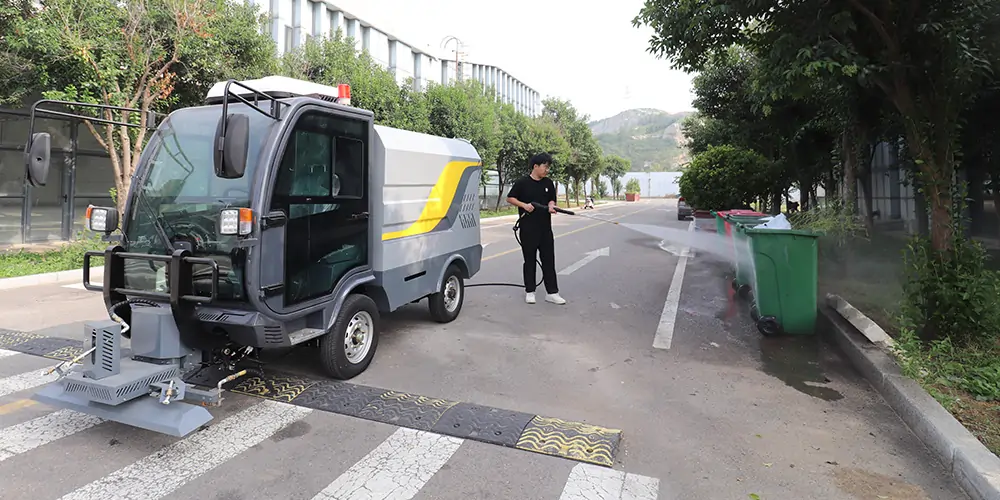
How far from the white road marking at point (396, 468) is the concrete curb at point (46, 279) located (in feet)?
25.3

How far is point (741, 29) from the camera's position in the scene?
6430mm

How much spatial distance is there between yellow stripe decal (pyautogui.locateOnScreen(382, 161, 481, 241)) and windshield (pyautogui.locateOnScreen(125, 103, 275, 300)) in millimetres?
1708

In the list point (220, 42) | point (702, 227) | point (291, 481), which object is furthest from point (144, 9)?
point (702, 227)

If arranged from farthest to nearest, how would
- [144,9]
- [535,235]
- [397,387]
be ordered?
[144,9] < [535,235] < [397,387]

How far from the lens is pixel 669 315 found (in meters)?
7.28

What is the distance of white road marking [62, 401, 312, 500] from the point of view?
2.96m

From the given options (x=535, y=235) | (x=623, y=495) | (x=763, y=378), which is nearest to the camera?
(x=623, y=495)

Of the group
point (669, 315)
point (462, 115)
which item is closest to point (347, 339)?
point (669, 315)

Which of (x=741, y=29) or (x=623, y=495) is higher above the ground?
(x=741, y=29)

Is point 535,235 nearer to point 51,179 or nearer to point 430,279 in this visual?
point 430,279

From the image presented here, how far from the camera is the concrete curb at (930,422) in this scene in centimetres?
297

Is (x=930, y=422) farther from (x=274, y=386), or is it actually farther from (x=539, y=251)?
(x=539, y=251)

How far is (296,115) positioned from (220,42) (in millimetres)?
10353

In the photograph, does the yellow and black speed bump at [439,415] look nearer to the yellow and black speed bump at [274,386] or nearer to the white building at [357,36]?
the yellow and black speed bump at [274,386]
